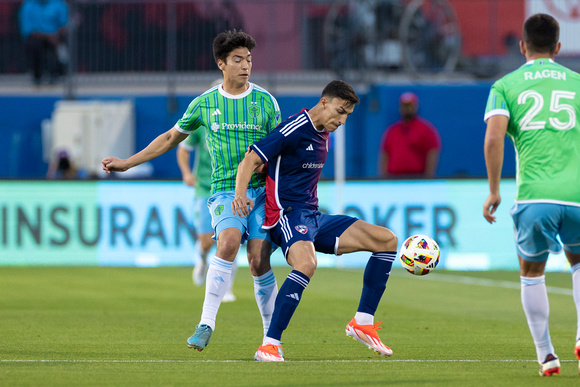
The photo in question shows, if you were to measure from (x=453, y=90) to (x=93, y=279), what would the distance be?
902 cm

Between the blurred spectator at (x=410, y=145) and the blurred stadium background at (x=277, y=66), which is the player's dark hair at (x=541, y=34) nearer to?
the blurred spectator at (x=410, y=145)

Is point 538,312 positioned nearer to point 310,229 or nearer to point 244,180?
point 310,229

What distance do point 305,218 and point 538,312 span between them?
5.93 ft

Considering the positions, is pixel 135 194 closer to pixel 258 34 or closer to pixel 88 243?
pixel 88 243

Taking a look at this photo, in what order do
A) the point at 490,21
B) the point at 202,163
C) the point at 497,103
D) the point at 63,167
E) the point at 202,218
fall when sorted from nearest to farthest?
1. the point at 497,103
2. the point at 202,163
3. the point at 202,218
4. the point at 63,167
5. the point at 490,21

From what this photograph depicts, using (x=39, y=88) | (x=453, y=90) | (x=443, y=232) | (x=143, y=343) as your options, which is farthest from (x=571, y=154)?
(x=39, y=88)

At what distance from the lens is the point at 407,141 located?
17531mm

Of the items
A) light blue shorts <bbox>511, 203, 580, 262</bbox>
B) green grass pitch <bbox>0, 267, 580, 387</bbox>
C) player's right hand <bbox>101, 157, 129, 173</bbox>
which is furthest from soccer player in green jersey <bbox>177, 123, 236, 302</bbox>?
light blue shorts <bbox>511, 203, 580, 262</bbox>

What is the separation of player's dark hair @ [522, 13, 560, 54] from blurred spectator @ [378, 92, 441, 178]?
35.2 ft

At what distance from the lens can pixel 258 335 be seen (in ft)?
29.5

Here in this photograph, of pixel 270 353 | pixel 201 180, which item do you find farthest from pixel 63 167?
pixel 270 353

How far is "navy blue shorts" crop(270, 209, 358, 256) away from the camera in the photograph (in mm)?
7469

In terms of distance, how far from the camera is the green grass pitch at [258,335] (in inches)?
261

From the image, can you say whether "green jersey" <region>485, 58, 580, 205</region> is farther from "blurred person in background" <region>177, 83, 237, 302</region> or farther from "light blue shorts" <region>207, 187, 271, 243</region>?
"blurred person in background" <region>177, 83, 237, 302</region>
